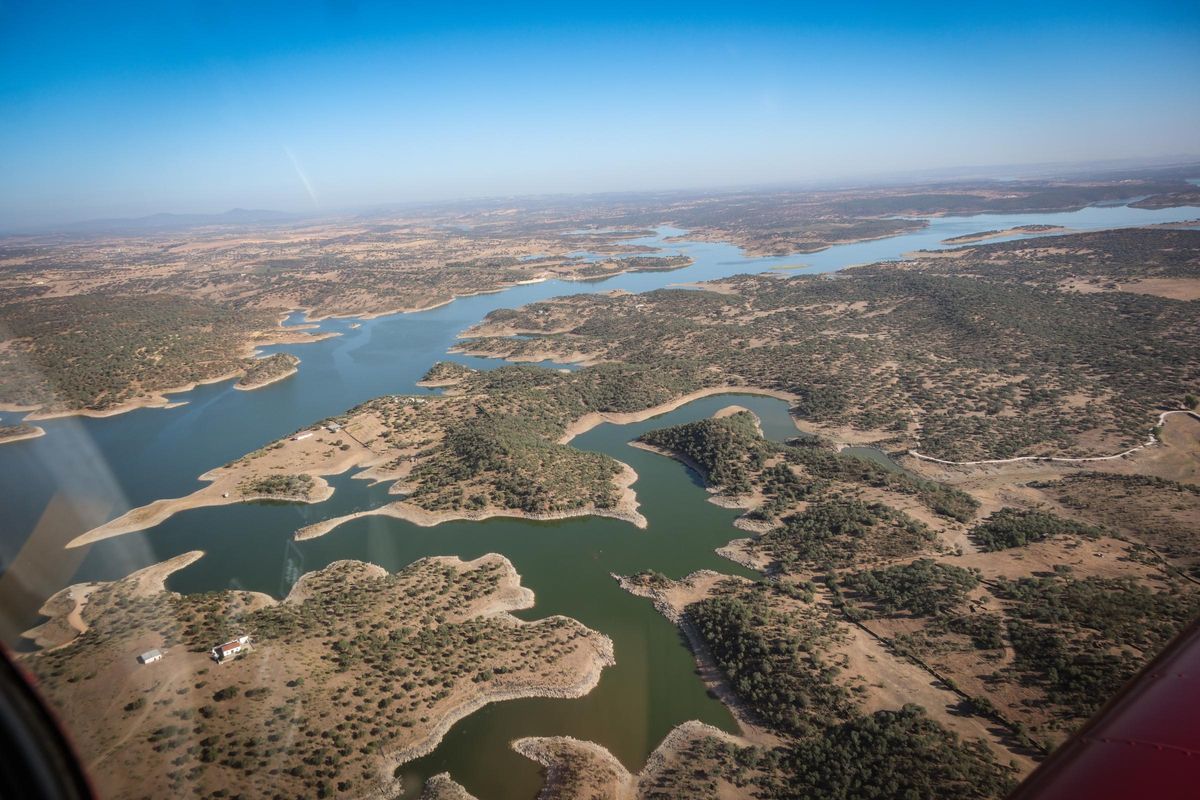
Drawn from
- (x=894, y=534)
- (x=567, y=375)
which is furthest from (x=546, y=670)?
(x=567, y=375)

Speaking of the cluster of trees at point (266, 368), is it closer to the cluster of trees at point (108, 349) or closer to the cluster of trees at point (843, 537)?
the cluster of trees at point (108, 349)

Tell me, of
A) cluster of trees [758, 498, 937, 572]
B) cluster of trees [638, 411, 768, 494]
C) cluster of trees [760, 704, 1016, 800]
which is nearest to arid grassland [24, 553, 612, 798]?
cluster of trees [760, 704, 1016, 800]

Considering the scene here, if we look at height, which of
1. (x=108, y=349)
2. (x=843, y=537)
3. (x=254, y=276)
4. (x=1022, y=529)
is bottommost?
(x=843, y=537)

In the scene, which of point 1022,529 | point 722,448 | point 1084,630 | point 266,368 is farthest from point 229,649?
point 266,368

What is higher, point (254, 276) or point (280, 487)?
point (254, 276)

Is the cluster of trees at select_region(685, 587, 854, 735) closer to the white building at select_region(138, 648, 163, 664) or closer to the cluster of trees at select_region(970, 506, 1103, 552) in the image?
the cluster of trees at select_region(970, 506, 1103, 552)

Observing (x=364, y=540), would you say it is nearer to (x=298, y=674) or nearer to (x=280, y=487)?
(x=280, y=487)
